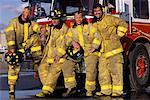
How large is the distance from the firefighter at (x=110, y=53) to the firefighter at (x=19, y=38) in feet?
4.59

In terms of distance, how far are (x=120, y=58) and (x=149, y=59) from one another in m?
1.80

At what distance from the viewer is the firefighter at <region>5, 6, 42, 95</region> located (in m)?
9.92

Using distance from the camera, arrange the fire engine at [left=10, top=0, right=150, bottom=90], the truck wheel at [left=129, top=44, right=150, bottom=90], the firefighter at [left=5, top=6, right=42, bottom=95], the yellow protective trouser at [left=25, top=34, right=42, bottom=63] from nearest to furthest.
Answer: the firefighter at [left=5, top=6, right=42, bottom=95] < the yellow protective trouser at [left=25, top=34, right=42, bottom=63] < the fire engine at [left=10, top=0, right=150, bottom=90] < the truck wheel at [left=129, top=44, right=150, bottom=90]

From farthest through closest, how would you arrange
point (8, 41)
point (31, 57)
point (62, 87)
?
point (62, 87) → point (31, 57) → point (8, 41)

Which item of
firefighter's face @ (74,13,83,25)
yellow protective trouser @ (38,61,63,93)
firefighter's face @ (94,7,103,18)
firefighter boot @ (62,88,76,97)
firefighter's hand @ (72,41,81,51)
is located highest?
firefighter's face @ (94,7,103,18)

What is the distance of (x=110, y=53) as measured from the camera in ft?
32.8

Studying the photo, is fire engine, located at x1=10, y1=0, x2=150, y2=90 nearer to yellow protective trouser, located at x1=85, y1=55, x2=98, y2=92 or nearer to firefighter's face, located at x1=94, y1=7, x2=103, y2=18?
firefighter's face, located at x1=94, y1=7, x2=103, y2=18

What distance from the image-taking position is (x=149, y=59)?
11.6 metres

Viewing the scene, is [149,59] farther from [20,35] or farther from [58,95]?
[20,35]

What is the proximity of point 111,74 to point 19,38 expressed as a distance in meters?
2.08

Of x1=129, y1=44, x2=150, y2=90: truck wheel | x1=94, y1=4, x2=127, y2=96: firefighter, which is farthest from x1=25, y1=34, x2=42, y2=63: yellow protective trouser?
x1=129, y1=44, x2=150, y2=90: truck wheel

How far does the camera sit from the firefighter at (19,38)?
32.6 ft

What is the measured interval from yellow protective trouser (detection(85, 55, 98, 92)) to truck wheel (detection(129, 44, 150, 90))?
5.07ft

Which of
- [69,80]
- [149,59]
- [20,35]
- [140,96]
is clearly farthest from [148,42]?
[20,35]
